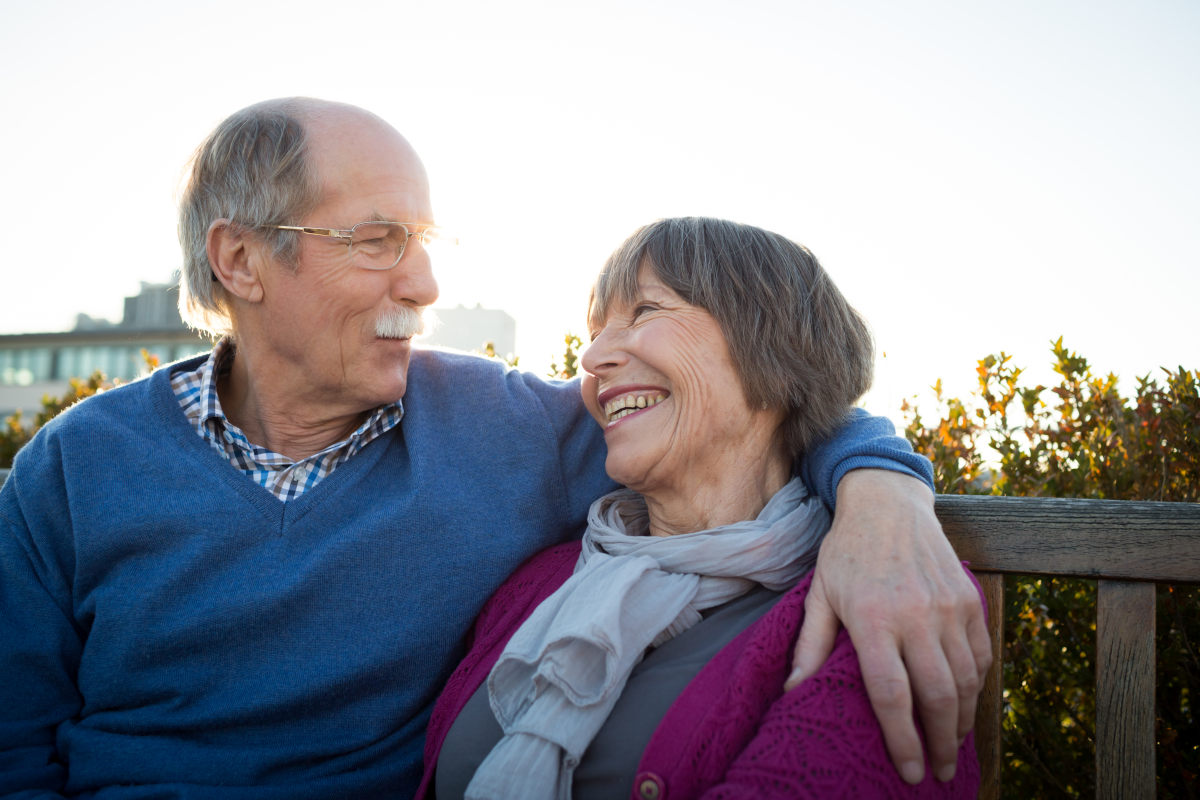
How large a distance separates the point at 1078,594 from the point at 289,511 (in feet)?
8.11

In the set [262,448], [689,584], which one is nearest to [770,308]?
[689,584]

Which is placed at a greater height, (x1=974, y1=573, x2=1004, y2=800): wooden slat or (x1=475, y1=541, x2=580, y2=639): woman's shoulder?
(x1=475, y1=541, x2=580, y2=639): woman's shoulder

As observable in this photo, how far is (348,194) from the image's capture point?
2279 mm

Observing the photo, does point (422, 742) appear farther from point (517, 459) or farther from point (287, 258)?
point (287, 258)

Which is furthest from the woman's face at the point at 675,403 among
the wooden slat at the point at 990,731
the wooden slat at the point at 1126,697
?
the wooden slat at the point at 1126,697

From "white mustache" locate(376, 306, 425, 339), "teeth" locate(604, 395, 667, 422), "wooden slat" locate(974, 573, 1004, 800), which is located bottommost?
"wooden slat" locate(974, 573, 1004, 800)

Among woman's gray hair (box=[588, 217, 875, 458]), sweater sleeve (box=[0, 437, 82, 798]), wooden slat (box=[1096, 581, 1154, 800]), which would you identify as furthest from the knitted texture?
wooden slat (box=[1096, 581, 1154, 800])

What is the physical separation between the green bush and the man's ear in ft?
7.95

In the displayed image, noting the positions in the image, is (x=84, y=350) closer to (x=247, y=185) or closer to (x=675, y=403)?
(x=247, y=185)

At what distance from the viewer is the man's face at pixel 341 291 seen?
227cm

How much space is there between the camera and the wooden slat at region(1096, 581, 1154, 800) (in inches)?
65.1

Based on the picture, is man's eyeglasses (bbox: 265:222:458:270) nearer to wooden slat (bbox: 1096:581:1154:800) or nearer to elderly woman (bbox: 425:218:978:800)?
elderly woman (bbox: 425:218:978:800)

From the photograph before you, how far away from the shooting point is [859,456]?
183cm

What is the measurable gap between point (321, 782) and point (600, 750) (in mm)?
794
